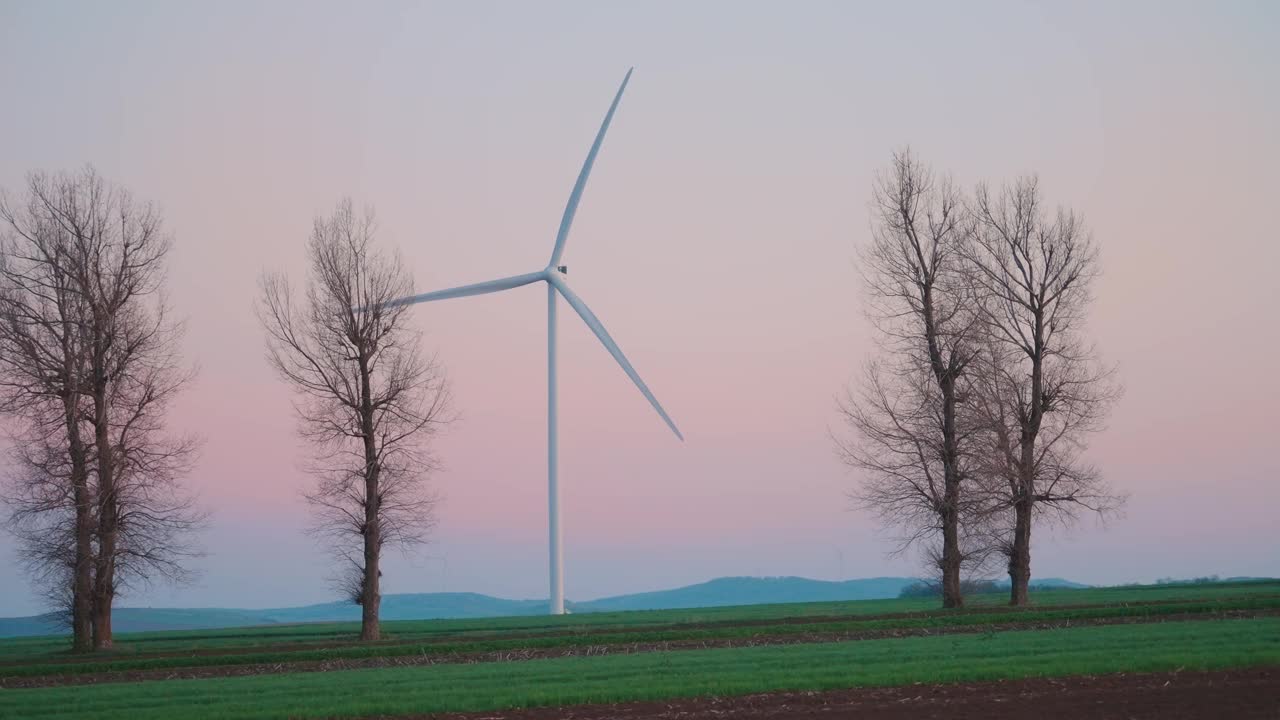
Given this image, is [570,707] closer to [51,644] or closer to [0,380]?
[0,380]

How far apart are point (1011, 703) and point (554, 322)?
114 ft

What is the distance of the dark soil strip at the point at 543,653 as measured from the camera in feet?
95.7

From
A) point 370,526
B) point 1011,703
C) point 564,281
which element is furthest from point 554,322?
point 1011,703

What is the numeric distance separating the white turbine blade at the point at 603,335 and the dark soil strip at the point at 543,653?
1409 centimetres

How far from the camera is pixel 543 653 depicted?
105 feet

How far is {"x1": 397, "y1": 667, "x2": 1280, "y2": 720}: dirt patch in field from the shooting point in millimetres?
17188

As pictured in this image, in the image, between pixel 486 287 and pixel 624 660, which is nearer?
pixel 624 660

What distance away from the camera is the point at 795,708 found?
62.0ft

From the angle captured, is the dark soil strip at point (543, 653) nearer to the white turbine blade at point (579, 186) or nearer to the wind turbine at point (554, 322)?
the wind turbine at point (554, 322)

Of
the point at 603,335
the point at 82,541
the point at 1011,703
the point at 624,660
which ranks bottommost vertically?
the point at 624,660

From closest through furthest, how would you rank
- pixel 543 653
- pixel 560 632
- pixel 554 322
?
pixel 543 653
pixel 560 632
pixel 554 322

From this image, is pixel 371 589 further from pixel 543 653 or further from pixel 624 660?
pixel 624 660

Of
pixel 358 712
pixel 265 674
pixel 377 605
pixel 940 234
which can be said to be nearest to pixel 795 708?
pixel 358 712

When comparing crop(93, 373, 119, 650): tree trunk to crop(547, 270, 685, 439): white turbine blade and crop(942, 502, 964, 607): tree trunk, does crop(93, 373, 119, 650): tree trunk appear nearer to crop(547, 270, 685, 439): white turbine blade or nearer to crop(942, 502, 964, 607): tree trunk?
crop(547, 270, 685, 439): white turbine blade
